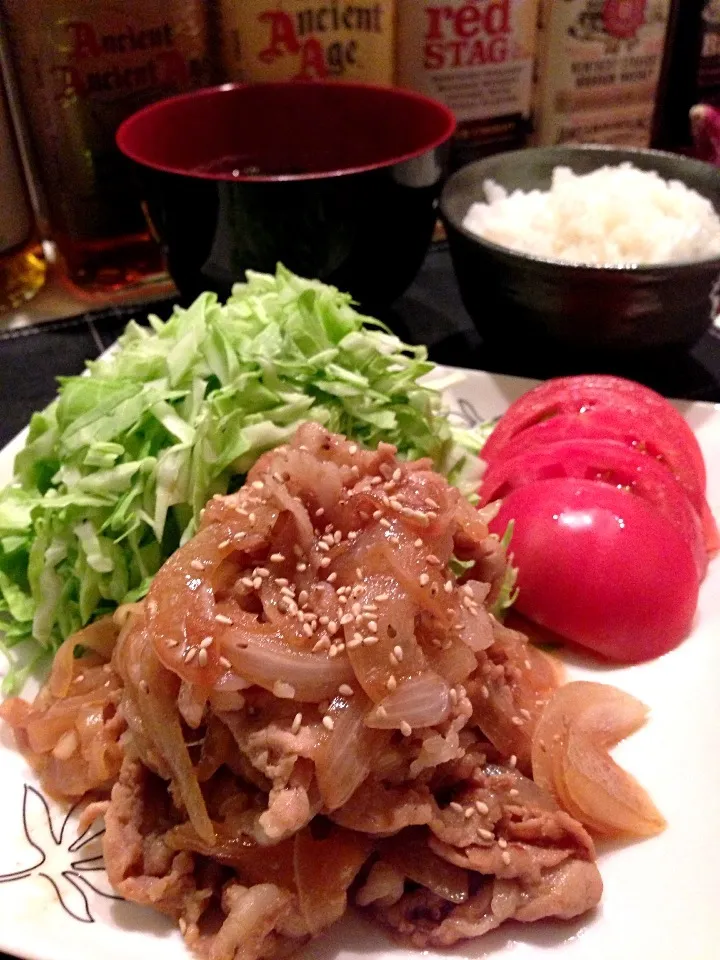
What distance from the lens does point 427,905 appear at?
1251mm

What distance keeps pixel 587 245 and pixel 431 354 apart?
22.3 inches

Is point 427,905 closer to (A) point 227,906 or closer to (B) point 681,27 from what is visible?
(A) point 227,906

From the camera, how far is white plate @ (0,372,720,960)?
3.88 feet

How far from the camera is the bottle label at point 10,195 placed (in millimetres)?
2787

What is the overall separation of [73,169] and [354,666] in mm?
2302

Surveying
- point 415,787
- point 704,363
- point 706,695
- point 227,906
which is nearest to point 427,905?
point 415,787

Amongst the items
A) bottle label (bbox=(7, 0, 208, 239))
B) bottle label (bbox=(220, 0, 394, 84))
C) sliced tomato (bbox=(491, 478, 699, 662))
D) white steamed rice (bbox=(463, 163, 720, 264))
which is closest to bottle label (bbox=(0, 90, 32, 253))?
bottle label (bbox=(7, 0, 208, 239))

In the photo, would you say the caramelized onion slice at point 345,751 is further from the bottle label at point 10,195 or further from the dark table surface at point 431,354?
the bottle label at point 10,195

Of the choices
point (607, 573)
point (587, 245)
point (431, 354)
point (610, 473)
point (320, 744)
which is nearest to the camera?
Result: point (320, 744)

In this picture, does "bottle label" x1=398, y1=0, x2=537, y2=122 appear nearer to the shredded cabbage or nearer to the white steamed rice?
the white steamed rice

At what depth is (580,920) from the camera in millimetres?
1231

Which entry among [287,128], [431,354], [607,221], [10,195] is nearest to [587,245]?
[607,221]

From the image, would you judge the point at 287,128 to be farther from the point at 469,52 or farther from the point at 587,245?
the point at 587,245

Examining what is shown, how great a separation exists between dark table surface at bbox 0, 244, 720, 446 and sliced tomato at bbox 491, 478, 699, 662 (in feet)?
2.65
